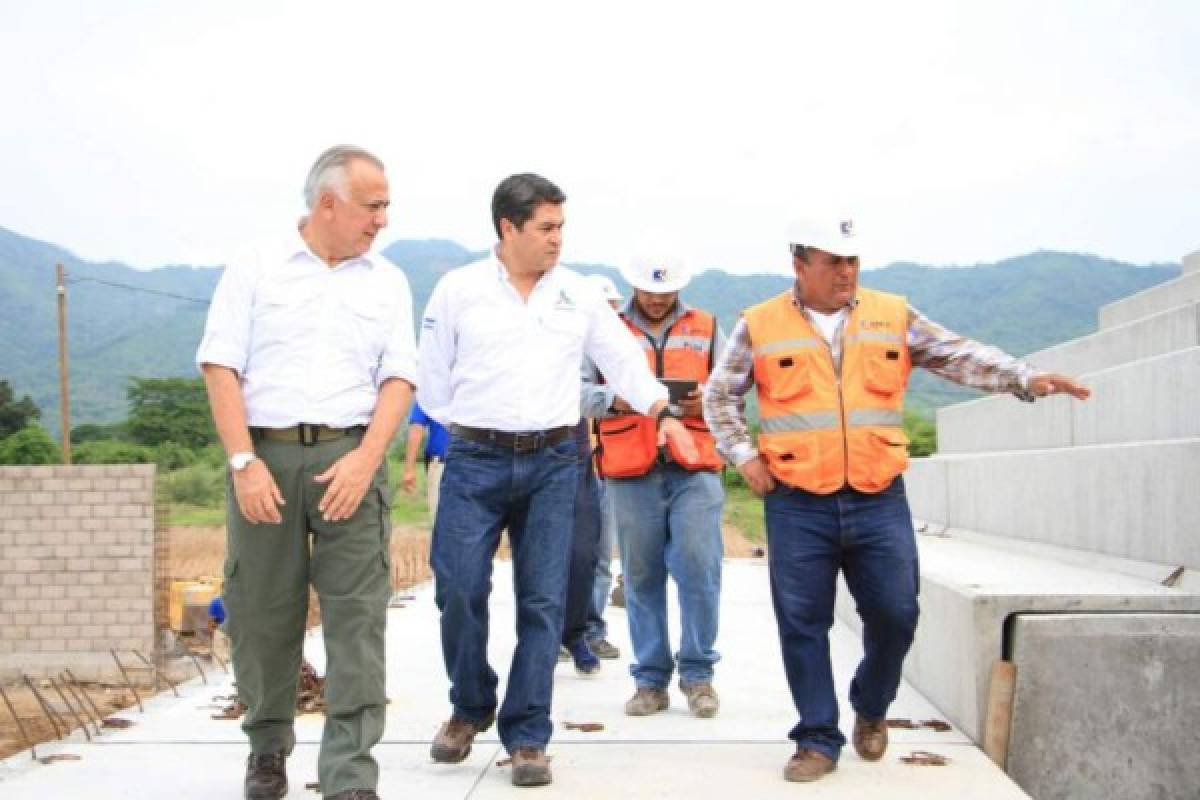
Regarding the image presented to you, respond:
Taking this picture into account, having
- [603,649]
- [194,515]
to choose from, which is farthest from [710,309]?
[603,649]

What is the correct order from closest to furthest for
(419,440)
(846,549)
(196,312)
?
(846,549) → (419,440) → (196,312)

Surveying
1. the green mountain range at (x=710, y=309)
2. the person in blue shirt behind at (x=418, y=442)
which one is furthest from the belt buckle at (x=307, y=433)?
the green mountain range at (x=710, y=309)

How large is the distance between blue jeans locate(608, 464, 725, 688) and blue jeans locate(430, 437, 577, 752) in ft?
3.45

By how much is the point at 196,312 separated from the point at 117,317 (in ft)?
57.8

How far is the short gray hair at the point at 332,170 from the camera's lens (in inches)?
172

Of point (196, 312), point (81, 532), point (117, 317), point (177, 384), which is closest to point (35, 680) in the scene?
point (81, 532)

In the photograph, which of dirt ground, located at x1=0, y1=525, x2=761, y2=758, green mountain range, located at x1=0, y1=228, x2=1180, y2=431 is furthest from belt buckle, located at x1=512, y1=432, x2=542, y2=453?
green mountain range, located at x1=0, y1=228, x2=1180, y2=431

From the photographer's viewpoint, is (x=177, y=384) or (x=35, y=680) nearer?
(x=35, y=680)

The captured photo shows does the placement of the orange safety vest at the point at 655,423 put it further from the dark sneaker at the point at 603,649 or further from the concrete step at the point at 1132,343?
the concrete step at the point at 1132,343

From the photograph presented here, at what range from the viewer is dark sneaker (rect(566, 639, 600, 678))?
7.08m

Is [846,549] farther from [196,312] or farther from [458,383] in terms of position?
[196,312]

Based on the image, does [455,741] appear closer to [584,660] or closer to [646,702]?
[646,702]

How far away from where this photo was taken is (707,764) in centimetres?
498

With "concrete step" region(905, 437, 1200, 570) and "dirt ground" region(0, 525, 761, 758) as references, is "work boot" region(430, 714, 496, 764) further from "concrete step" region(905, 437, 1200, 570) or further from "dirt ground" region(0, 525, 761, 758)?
"dirt ground" region(0, 525, 761, 758)
